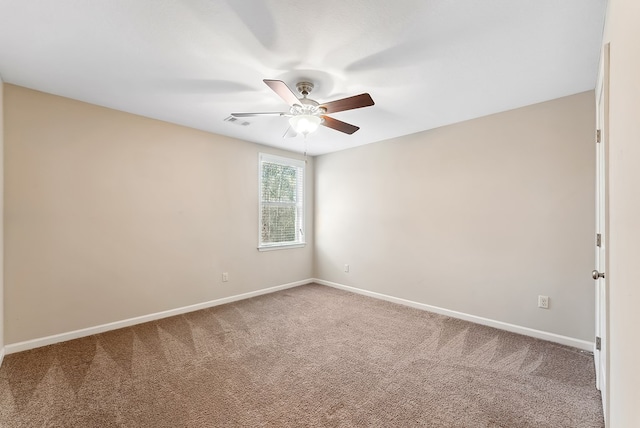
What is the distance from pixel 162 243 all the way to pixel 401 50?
3246 millimetres

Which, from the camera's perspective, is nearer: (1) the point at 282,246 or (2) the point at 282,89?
(2) the point at 282,89

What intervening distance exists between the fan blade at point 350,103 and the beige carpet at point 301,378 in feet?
6.85

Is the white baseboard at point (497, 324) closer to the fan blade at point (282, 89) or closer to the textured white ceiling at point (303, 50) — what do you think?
the textured white ceiling at point (303, 50)

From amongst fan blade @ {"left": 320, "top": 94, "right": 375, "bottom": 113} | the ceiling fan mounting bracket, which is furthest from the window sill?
fan blade @ {"left": 320, "top": 94, "right": 375, "bottom": 113}

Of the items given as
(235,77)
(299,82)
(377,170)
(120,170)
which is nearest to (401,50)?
(299,82)

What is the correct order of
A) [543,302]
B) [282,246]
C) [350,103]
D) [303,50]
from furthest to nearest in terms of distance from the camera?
[282,246], [543,302], [350,103], [303,50]

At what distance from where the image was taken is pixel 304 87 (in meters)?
2.39

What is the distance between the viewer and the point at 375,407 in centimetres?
183

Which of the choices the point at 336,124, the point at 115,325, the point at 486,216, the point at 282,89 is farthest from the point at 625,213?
the point at 115,325

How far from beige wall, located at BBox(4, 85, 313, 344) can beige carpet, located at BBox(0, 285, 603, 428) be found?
16.3 inches

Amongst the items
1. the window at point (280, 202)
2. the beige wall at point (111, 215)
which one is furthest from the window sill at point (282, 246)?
the beige wall at point (111, 215)

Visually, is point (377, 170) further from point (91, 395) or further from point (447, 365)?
point (91, 395)

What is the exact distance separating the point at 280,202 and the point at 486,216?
300 centimetres

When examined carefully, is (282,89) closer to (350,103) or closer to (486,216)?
(350,103)
